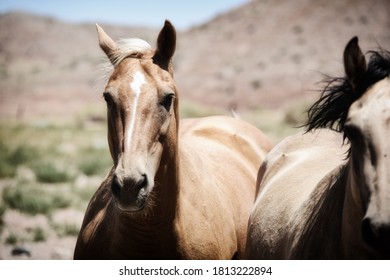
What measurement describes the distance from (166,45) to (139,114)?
0.70 m

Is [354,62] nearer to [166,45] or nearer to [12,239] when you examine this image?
[166,45]

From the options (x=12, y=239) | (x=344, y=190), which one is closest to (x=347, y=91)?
(x=344, y=190)

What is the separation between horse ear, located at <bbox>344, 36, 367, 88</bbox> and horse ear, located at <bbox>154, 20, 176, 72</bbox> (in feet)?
4.34

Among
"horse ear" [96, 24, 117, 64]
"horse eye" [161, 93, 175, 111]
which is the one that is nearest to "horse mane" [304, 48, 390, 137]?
"horse eye" [161, 93, 175, 111]

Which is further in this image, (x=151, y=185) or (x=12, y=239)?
(x=12, y=239)

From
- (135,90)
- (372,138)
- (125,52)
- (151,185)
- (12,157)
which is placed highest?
(125,52)

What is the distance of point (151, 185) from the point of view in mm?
2738

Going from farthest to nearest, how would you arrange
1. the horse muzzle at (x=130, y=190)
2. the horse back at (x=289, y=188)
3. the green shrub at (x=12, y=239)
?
the green shrub at (x=12, y=239) < the horse back at (x=289, y=188) < the horse muzzle at (x=130, y=190)

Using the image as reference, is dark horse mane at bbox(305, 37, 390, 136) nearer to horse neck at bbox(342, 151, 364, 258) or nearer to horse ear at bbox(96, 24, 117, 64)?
horse neck at bbox(342, 151, 364, 258)

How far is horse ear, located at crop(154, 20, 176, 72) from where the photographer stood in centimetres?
331

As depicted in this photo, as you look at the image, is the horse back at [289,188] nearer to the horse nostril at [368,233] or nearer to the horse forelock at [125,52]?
the horse nostril at [368,233]

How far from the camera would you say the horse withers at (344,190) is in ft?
6.75

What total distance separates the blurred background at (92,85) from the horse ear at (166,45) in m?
0.46

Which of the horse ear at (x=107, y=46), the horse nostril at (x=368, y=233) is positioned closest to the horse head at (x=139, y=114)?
the horse ear at (x=107, y=46)
